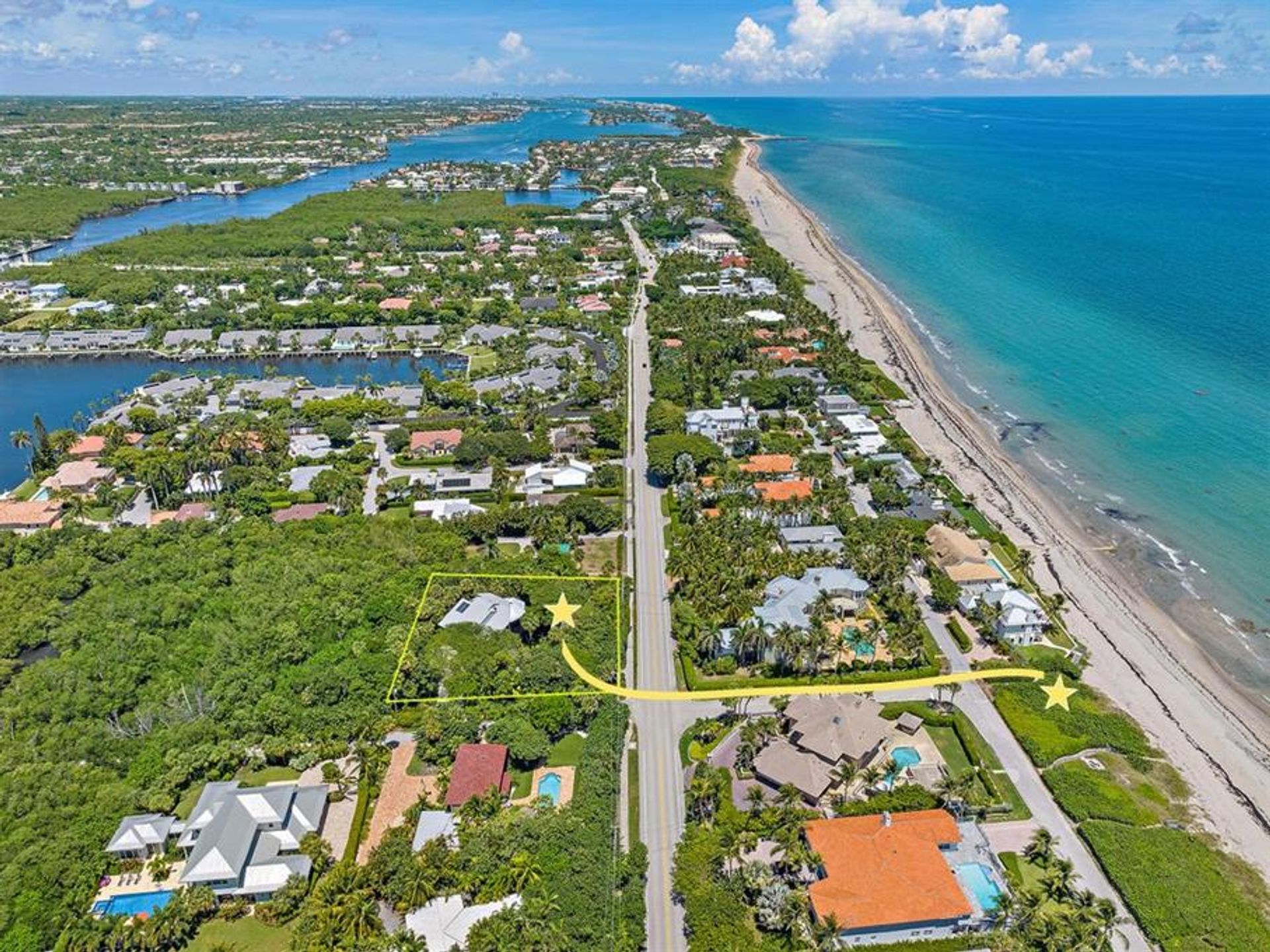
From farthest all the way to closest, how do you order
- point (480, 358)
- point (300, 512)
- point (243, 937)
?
point (480, 358)
point (300, 512)
point (243, 937)

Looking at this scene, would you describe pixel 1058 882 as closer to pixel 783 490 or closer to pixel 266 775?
pixel 783 490

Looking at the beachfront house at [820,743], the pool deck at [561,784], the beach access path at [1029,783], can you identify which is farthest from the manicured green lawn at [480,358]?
the beachfront house at [820,743]

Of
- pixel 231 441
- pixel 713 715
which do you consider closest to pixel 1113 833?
pixel 713 715

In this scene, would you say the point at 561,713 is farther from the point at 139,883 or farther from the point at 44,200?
the point at 44,200

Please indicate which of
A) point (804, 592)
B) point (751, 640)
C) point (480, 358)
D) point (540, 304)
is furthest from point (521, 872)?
point (540, 304)

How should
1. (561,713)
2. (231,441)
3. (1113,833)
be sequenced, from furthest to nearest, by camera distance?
1. (231,441)
2. (561,713)
3. (1113,833)
